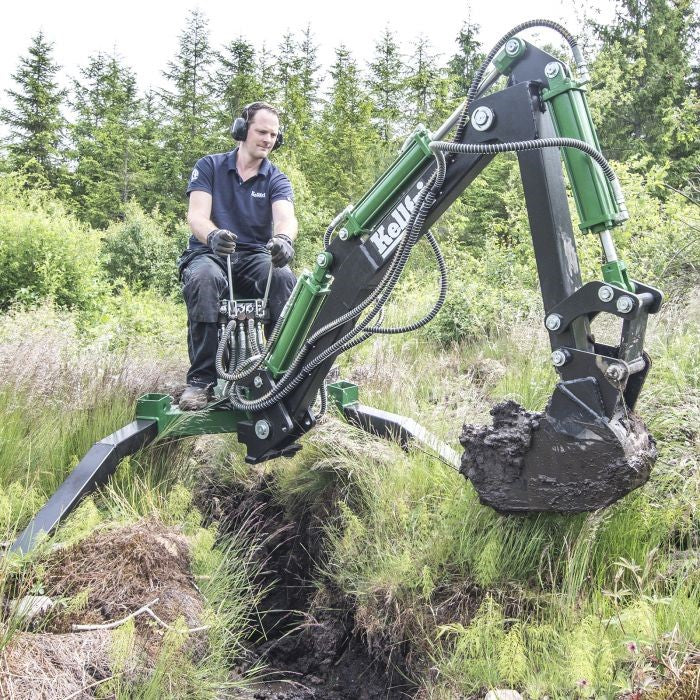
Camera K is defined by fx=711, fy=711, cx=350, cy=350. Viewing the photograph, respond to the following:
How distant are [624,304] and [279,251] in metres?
1.71

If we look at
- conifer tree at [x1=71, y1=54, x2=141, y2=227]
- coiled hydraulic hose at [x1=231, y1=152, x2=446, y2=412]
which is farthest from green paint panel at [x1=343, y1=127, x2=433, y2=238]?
conifer tree at [x1=71, y1=54, x2=141, y2=227]

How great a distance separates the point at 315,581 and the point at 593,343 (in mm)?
1605

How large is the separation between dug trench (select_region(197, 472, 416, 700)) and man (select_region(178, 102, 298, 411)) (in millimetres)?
594

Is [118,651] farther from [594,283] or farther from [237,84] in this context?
[237,84]

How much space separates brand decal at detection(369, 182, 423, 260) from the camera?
98.7 inches

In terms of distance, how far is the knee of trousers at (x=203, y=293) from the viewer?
341 cm

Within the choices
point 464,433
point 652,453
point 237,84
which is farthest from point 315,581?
point 237,84

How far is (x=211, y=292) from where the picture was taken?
11.2 ft

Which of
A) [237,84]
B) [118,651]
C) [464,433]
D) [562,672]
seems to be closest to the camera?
[562,672]

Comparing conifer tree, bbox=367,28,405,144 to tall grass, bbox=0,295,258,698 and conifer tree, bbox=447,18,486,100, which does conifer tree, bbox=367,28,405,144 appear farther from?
tall grass, bbox=0,295,258,698

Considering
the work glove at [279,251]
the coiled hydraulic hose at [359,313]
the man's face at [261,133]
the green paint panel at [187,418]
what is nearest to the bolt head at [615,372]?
the coiled hydraulic hose at [359,313]

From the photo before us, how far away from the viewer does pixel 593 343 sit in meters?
2.18

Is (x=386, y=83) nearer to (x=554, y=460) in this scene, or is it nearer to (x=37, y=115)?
(x=37, y=115)

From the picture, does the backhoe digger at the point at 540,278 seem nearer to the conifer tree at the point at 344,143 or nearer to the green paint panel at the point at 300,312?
the green paint panel at the point at 300,312
